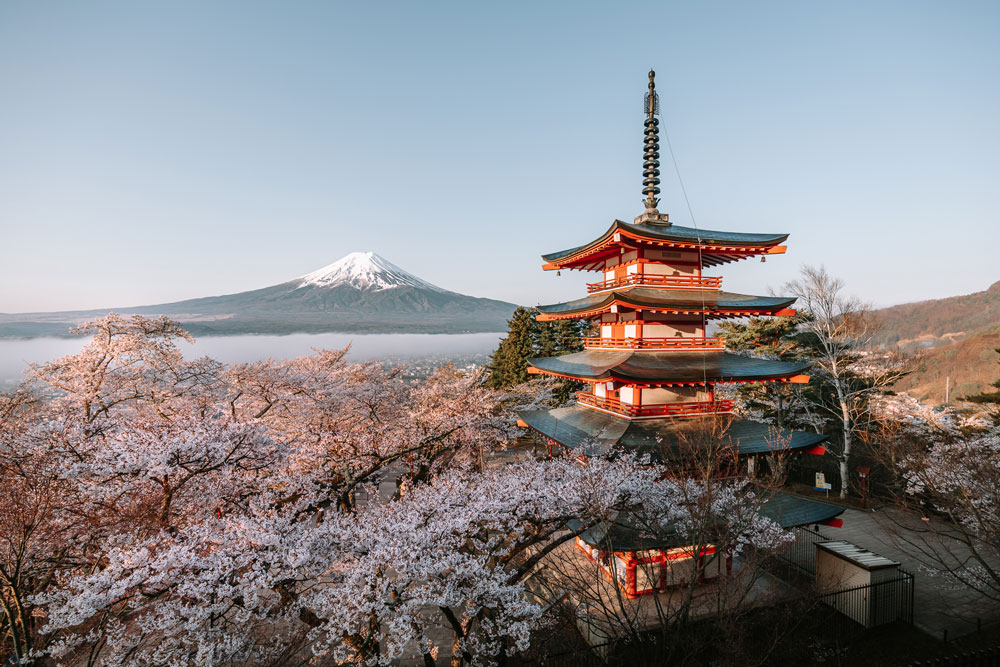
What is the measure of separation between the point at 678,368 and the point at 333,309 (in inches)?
3966

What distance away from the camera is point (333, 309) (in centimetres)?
10069

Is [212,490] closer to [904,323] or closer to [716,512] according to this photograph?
[716,512]

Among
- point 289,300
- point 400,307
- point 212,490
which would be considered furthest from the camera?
point 400,307

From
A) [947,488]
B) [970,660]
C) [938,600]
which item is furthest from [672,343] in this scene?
[938,600]

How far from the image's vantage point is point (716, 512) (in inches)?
368

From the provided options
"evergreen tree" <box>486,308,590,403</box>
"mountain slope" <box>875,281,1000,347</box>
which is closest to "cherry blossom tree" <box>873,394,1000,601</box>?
"evergreen tree" <box>486,308,590,403</box>

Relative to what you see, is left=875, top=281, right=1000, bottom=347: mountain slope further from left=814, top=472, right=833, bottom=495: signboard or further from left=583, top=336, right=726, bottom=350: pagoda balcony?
left=583, top=336, right=726, bottom=350: pagoda balcony

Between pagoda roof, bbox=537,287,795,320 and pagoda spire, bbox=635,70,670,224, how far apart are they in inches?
112

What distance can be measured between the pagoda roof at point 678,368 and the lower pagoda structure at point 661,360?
0.04 m

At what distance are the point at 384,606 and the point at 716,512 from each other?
298 inches

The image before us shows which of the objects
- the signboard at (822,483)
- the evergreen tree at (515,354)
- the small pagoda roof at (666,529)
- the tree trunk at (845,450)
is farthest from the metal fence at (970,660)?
the evergreen tree at (515,354)

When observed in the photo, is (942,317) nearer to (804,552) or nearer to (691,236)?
(804,552)

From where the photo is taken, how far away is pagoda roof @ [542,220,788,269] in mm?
12359

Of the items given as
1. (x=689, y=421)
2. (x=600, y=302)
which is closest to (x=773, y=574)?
(x=689, y=421)
